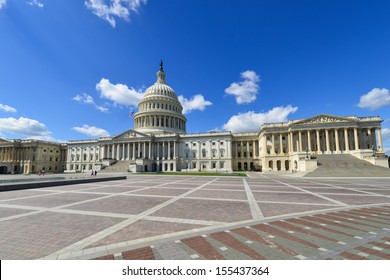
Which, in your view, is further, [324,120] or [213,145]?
[213,145]

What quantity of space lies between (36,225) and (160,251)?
6.34 meters

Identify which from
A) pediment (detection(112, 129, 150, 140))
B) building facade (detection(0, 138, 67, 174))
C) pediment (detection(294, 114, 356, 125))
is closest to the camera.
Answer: pediment (detection(294, 114, 356, 125))

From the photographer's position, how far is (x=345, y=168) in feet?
138

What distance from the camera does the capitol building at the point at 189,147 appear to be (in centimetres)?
5925

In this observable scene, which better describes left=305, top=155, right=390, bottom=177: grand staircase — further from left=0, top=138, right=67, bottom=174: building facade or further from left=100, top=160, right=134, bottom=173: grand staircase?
left=0, top=138, right=67, bottom=174: building facade

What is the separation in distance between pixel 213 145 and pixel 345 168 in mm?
46137

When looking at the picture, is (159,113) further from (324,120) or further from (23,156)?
(23,156)

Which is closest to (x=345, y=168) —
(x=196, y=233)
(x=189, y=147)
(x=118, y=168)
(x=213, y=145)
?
(x=213, y=145)

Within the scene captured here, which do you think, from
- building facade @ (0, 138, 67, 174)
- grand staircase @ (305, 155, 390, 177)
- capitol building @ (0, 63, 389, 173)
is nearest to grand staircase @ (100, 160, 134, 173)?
capitol building @ (0, 63, 389, 173)

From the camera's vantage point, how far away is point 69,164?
313ft

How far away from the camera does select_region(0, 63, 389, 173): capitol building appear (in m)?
59.2

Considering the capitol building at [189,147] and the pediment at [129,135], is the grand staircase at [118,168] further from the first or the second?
the pediment at [129,135]

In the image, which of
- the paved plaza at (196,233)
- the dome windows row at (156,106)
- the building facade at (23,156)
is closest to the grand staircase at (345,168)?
the paved plaza at (196,233)
